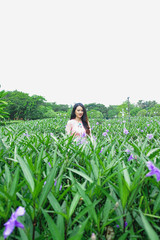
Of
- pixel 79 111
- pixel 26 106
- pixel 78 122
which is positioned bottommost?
pixel 78 122

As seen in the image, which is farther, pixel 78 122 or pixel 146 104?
pixel 146 104

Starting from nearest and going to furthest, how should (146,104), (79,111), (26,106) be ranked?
(79,111) → (26,106) → (146,104)

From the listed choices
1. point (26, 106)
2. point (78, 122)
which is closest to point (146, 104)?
point (26, 106)

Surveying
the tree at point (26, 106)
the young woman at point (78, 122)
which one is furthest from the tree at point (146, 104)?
the young woman at point (78, 122)

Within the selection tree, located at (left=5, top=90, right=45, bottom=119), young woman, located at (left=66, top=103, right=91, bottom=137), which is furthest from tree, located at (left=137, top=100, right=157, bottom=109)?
young woman, located at (left=66, top=103, right=91, bottom=137)

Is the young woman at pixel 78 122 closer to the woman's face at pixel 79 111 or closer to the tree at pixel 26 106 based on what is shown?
the woman's face at pixel 79 111

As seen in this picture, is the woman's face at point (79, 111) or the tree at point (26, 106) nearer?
the woman's face at point (79, 111)

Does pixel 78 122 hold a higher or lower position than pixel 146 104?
lower

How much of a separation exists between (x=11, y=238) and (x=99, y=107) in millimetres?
55110

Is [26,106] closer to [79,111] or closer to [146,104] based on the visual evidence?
[79,111]

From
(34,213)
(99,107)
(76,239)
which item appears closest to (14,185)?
(34,213)

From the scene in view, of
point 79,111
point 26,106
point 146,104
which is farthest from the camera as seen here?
point 146,104

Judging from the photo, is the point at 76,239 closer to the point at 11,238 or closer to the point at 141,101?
the point at 11,238

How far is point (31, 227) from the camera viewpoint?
20.9 inches
